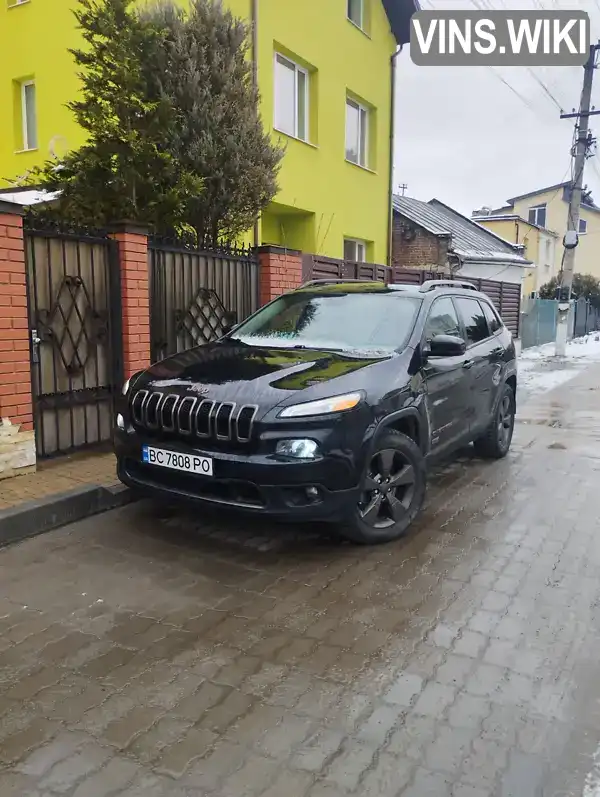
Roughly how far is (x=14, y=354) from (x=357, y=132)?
39.7ft

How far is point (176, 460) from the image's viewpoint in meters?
4.01

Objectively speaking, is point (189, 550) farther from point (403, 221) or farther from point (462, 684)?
point (403, 221)

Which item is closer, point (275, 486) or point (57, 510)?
point (275, 486)

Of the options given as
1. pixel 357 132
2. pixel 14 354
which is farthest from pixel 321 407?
pixel 357 132

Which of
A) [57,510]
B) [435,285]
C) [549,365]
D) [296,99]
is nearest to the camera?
[57,510]

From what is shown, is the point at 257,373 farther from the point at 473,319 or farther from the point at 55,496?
the point at 473,319

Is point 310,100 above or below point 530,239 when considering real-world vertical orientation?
above

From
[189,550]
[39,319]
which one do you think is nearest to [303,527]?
[189,550]

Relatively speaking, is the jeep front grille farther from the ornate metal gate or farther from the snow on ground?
the snow on ground

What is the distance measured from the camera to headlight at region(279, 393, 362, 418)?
3.78 m

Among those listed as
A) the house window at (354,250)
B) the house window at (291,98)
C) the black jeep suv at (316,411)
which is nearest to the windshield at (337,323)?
the black jeep suv at (316,411)

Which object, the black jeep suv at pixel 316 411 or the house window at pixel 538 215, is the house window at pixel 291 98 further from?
the house window at pixel 538 215

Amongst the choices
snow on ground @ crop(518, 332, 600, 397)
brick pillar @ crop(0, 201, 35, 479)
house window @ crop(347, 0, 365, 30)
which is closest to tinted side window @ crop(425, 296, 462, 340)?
brick pillar @ crop(0, 201, 35, 479)

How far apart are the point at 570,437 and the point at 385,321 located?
4060 mm
